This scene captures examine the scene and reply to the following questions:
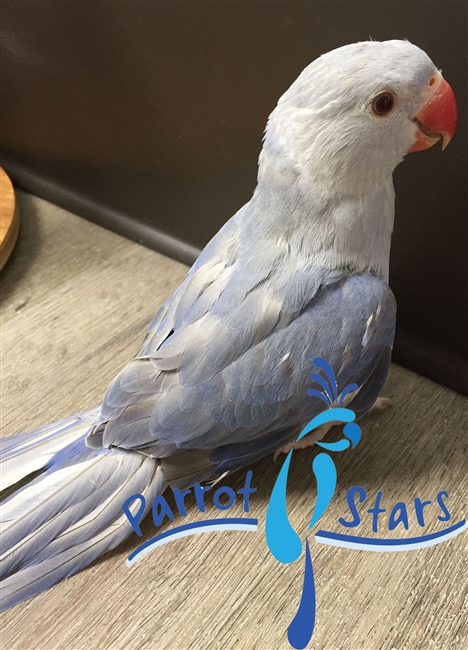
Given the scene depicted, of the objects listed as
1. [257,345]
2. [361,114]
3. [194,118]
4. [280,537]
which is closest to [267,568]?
[280,537]

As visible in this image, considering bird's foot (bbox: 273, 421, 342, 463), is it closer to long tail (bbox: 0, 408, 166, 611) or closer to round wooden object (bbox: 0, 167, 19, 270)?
long tail (bbox: 0, 408, 166, 611)

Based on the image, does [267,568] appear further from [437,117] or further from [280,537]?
[437,117]

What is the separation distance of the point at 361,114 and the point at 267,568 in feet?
1.79

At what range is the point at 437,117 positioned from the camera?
592 millimetres

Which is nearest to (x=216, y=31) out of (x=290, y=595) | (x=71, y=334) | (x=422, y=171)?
(x=422, y=171)

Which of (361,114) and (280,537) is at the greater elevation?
(361,114)

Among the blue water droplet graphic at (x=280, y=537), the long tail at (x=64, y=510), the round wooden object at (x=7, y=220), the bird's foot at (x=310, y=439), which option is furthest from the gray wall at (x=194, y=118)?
the long tail at (x=64, y=510)

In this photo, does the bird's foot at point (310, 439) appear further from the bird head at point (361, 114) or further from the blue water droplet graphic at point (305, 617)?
the bird head at point (361, 114)

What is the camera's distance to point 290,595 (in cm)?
69

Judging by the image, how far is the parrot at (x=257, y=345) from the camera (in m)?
0.61

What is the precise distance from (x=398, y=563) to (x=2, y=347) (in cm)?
74

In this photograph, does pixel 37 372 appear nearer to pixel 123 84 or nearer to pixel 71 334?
pixel 71 334

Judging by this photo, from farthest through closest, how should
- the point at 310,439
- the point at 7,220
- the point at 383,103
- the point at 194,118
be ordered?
the point at 7,220
the point at 194,118
the point at 310,439
the point at 383,103

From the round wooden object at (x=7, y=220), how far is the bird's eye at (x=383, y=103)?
2.63 feet
